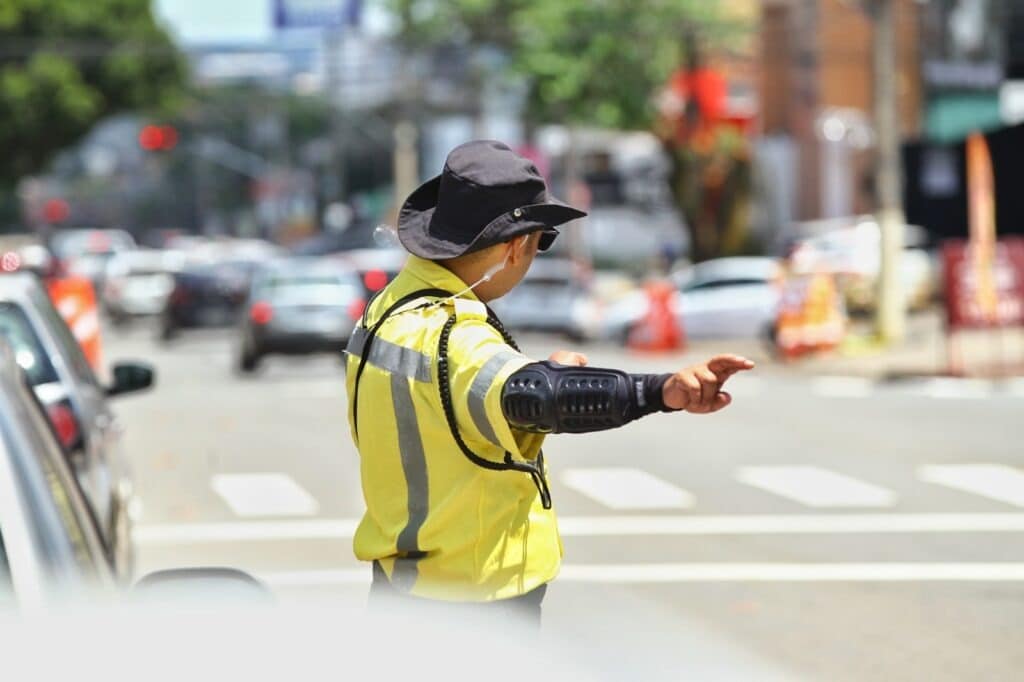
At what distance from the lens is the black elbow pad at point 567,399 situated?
380 cm

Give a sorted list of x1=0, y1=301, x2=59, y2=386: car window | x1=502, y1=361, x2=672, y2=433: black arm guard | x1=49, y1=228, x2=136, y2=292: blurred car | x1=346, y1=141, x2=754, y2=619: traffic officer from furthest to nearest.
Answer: x1=49, y1=228, x2=136, y2=292: blurred car, x1=0, y1=301, x2=59, y2=386: car window, x1=346, y1=141, x2=754, y2=619: traffic officer, x1=502, y1=361, x2=672, y2=433: black arm guard

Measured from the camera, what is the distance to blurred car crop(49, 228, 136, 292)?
189ft

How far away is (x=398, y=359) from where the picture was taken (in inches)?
164

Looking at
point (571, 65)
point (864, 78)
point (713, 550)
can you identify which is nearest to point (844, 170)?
point (864, 78)

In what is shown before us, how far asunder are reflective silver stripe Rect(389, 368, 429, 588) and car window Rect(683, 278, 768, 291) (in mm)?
31134

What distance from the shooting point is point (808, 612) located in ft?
31.8

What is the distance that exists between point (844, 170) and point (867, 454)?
43.0 m

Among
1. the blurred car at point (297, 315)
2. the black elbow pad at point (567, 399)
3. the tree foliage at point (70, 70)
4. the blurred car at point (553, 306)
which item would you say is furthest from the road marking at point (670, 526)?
the tree foliage at point (70, 70)

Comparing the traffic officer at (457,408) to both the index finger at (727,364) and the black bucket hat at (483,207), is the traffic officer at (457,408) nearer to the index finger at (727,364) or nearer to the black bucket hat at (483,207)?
the black bucket hat at (483,207)

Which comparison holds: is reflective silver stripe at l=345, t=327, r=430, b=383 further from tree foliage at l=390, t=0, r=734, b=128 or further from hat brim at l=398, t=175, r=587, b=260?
tree foliage at l=390, t=0, r=734, b=128

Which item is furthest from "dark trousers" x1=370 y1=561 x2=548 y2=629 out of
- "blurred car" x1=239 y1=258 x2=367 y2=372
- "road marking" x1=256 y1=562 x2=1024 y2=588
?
"blurred car" x1=239 y1=258 x2=367 y2=372

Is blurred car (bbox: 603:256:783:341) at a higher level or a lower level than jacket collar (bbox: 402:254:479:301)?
lower

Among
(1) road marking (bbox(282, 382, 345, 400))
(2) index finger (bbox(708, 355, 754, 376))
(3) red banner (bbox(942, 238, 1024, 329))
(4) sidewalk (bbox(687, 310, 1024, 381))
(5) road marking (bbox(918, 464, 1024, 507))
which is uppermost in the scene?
(2) index finger (bbox(708, 355, 754, 376))

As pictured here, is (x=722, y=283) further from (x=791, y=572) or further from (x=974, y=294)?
(x=791, y=572)
